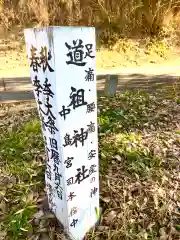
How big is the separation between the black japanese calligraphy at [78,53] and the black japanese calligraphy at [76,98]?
0.16m

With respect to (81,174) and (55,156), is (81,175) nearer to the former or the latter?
(81,174)

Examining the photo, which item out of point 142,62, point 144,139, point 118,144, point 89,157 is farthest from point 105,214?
point 142,62

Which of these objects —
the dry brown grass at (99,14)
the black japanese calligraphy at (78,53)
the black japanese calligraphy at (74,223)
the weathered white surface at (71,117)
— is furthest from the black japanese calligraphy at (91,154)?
the dry brown grass at (99,14)

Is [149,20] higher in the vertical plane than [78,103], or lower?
higher

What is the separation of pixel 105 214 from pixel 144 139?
124 centimetres

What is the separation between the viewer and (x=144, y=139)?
11.3ft

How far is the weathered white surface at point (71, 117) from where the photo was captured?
1.62 meters

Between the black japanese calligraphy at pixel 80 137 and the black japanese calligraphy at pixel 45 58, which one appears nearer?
the black japanese calligraphy at pixel 45 58

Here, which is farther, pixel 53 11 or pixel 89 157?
pixel 53 11

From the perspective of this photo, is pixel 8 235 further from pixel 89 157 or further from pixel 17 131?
pixel 17 131

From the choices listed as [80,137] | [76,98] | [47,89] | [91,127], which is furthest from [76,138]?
[47,89]

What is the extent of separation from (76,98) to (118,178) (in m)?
1.28

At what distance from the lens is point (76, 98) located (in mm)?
1784

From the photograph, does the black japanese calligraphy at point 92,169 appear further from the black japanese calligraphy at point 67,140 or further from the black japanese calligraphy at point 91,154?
the black japanese calligraphy at point 67,140
